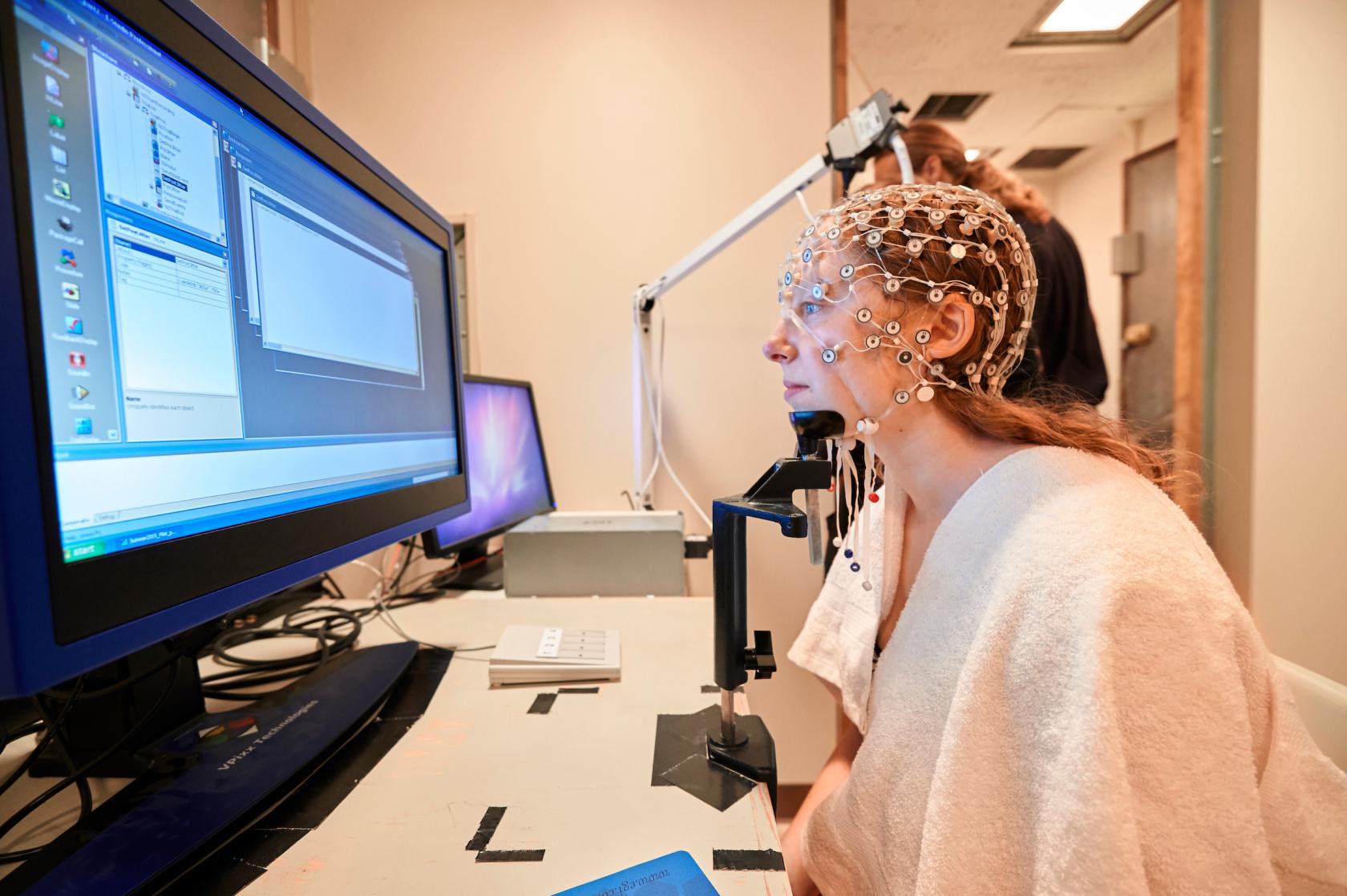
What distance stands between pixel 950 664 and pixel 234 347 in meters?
0.70

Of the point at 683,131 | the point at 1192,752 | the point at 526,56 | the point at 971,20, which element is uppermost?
the point at 971,20

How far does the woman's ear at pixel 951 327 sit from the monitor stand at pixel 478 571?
2.74ft

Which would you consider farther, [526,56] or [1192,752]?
[526,56]

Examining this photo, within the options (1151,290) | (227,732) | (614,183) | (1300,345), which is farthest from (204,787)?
(1151,290)

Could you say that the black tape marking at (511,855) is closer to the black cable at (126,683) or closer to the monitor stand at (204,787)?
the monitor stand at (204,787)

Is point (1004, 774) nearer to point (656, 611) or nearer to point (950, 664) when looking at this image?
point (950, 664)

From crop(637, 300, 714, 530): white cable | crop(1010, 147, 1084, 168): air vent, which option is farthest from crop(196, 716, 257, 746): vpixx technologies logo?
crop(1010, 147, 1084, 168): air vent

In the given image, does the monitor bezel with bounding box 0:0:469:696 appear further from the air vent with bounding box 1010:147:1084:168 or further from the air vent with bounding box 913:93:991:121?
the air vent with bounding box 1010:147:1084:168

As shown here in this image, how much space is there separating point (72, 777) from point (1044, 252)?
2014 mm

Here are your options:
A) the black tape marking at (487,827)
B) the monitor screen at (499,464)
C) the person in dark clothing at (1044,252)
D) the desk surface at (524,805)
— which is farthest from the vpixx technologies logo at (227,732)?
the person in dark clothing at (1044,252)

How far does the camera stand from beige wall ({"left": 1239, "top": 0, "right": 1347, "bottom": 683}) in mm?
1466

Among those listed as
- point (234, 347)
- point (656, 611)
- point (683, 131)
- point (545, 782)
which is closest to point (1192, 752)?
point (545, 782)

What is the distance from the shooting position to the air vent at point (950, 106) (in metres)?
2.87

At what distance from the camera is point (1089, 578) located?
17.6 inches
